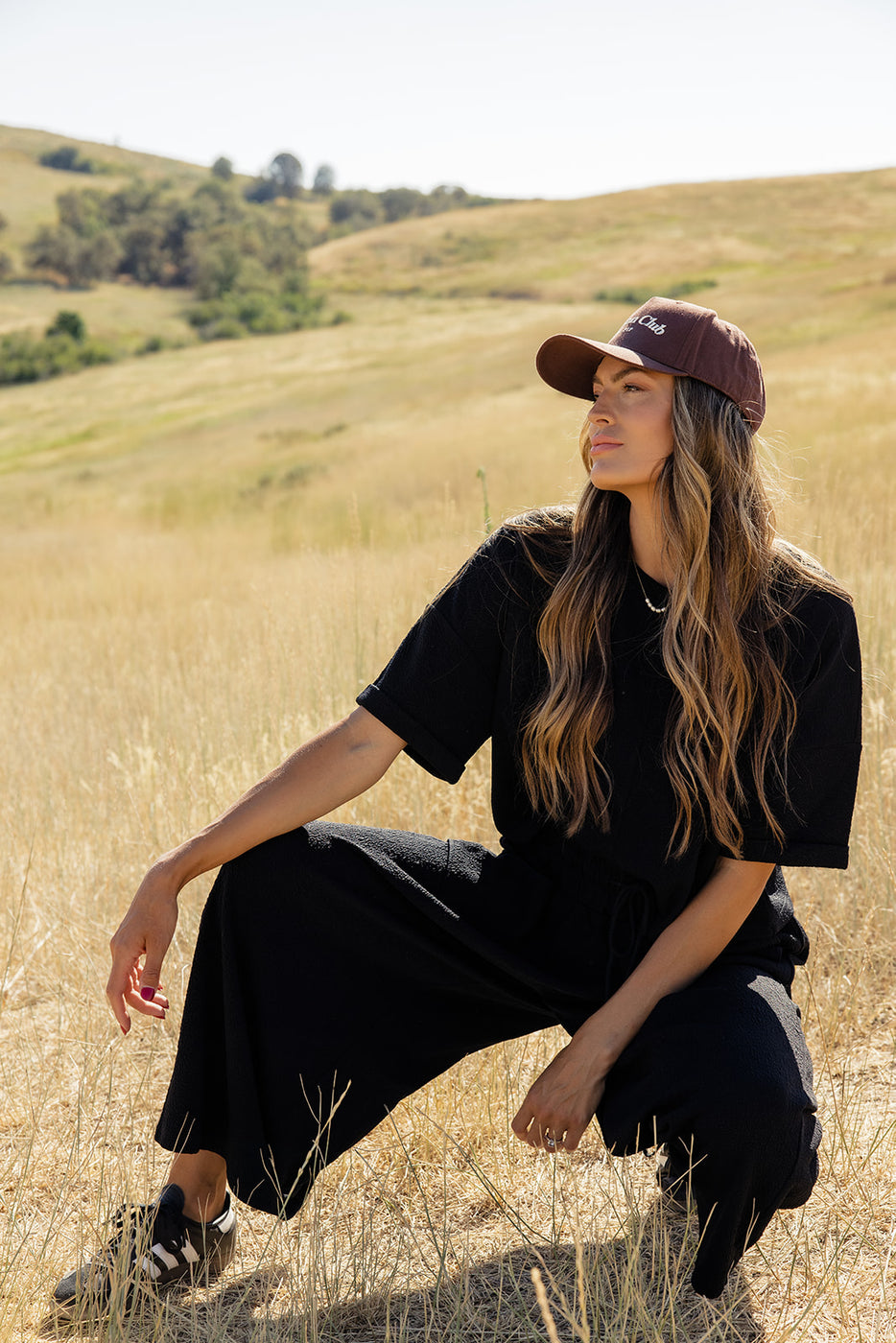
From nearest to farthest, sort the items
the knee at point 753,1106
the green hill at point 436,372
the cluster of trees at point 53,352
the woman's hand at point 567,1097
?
the knee at point 753,1106 → the woman's hand at point 567,1097 → the green hill at point 436,372 → the cluster of trees at point 53,352

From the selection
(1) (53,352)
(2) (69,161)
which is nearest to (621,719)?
(1) (53,352)

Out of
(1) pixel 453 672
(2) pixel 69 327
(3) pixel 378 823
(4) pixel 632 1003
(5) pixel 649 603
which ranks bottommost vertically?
(3) pixel 378 823

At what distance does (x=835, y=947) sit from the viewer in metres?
3.08

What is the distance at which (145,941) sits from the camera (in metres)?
2.02

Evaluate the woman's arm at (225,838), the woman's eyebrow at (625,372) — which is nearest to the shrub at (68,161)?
the woman's eyebrow at (625,372)

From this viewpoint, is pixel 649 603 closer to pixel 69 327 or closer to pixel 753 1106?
pixel 753 1106

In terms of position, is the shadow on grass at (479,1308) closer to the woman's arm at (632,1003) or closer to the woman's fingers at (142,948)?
the woman's arm at (632,1003)

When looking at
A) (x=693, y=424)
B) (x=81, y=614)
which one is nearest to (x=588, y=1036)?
(x=693, y=424)

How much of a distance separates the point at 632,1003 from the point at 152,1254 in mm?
953

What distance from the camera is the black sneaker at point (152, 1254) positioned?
6.16 feet

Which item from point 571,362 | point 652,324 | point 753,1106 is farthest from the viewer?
point 571,362

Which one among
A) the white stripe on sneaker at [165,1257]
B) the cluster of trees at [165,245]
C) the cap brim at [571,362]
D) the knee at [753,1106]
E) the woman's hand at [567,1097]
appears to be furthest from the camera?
the cluster of trees at [165,245]

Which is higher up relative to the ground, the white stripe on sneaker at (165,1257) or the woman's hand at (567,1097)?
the woman's hand at (567,1097)

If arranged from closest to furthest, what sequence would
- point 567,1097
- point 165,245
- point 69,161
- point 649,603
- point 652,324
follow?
point 567,1097
point 652,324
point 649,603
point 165,245
point 69,161
